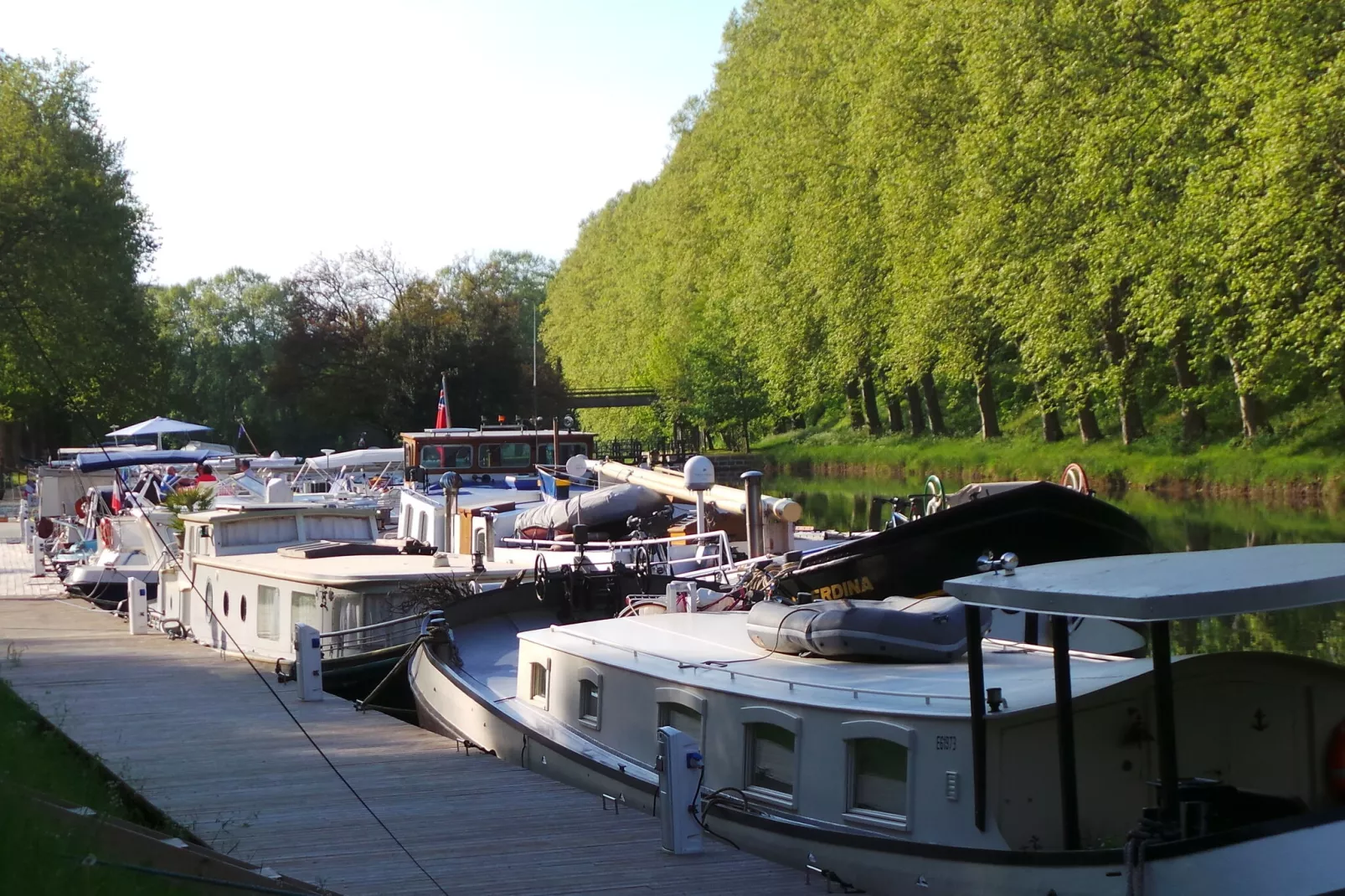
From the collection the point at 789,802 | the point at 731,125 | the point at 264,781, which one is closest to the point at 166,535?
the point at 264,781

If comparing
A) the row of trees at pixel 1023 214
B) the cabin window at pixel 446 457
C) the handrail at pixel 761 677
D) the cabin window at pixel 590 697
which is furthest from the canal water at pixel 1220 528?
the cabin window at pixel 446 457

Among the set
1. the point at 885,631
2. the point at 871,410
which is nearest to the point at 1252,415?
the point at 871,410

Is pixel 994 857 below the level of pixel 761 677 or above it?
below

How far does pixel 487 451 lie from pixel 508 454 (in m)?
0.53

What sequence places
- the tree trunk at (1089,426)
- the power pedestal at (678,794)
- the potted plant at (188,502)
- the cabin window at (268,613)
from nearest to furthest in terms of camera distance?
the power pedestal at (678,794) → the cabin window at (268,613) → the potted plant at (188,502) → the tree trunk at (1089,426)

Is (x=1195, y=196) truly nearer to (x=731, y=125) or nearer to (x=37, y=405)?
(x=731, y=125)

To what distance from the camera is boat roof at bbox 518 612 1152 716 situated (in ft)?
27.8

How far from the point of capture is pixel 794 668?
10.1 metres

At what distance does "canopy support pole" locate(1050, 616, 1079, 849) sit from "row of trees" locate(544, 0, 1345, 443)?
23591mm

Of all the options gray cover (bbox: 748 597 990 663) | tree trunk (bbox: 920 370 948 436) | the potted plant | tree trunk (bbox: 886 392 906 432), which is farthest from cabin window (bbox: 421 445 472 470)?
tree trunk (bbox: 886 392 906 432)

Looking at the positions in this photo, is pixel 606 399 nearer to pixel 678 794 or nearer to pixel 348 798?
pixel 348 798

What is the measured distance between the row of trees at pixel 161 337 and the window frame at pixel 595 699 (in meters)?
25.5

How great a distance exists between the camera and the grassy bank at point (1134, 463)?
33375 mm

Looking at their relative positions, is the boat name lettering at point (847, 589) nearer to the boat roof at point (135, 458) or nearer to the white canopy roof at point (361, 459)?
the boat roof at point (135, 458)
